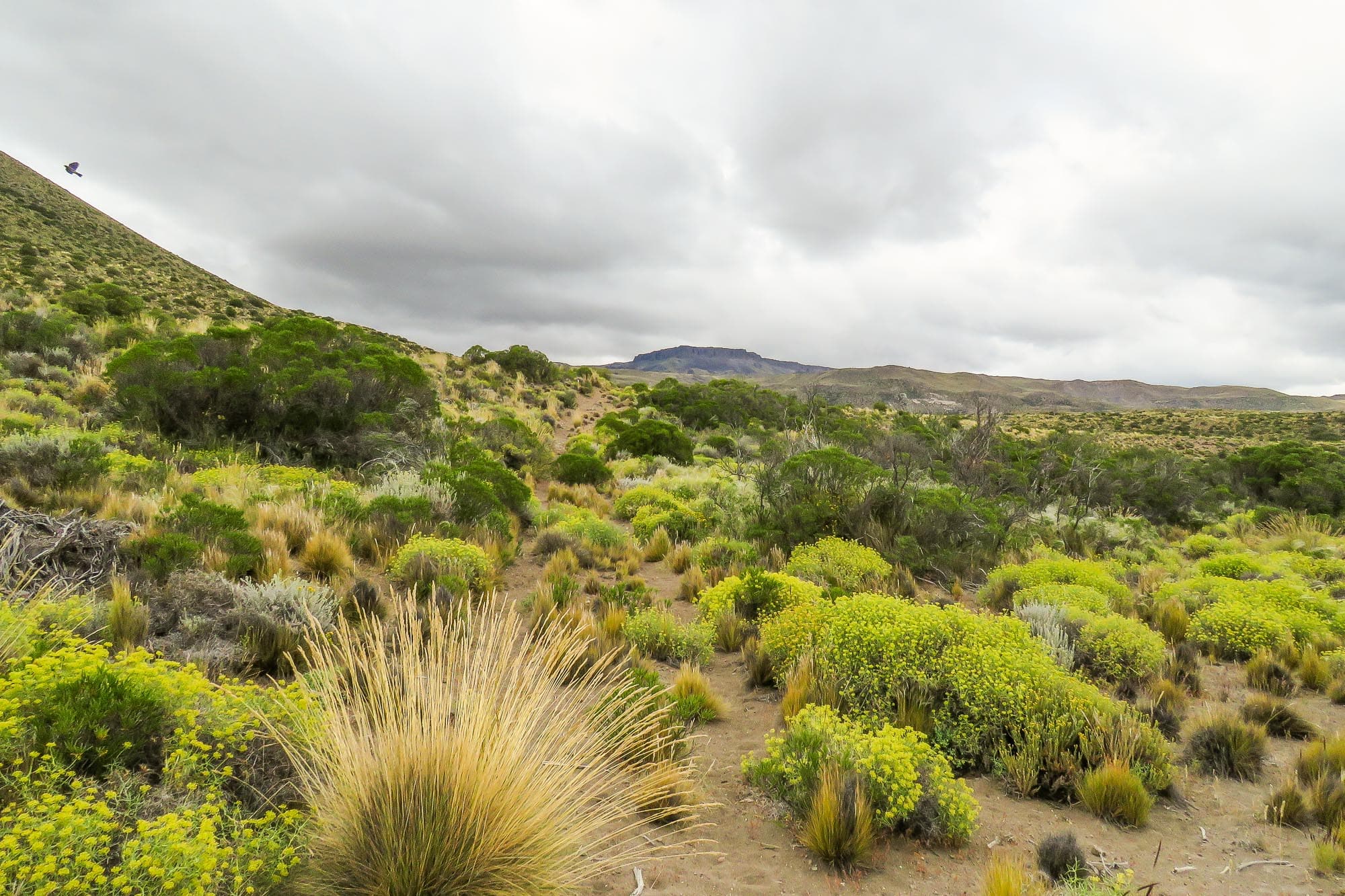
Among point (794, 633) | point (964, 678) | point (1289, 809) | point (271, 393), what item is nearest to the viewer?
point (1289, 809)

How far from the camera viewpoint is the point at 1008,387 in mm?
182125

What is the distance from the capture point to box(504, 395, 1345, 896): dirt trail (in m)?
3.22

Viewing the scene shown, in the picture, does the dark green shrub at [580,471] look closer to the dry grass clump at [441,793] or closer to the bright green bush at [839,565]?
the bright green bush at [839,565]

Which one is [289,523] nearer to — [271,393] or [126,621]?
[126,621]

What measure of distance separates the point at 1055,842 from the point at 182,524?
293 inches

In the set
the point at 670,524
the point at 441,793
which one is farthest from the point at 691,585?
the point at 441,793

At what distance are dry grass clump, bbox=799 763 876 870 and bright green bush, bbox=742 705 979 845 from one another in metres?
0.12

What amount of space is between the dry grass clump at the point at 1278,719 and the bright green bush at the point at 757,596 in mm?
3737

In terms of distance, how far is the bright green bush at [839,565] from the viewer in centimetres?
794

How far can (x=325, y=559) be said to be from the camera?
621 centimetres

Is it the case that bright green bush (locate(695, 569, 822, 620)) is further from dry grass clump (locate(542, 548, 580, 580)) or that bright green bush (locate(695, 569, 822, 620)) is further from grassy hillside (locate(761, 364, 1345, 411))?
grassy hillside (locate(761, 364, 1345, 411))

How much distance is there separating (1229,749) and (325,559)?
26.5ft

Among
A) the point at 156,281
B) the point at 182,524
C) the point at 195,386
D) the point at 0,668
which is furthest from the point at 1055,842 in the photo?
the point at 156,281

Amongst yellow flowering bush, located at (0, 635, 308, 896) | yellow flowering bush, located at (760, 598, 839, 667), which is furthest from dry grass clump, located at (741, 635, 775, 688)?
yellow flowering bush, located at (0, 635, 308, 896)
